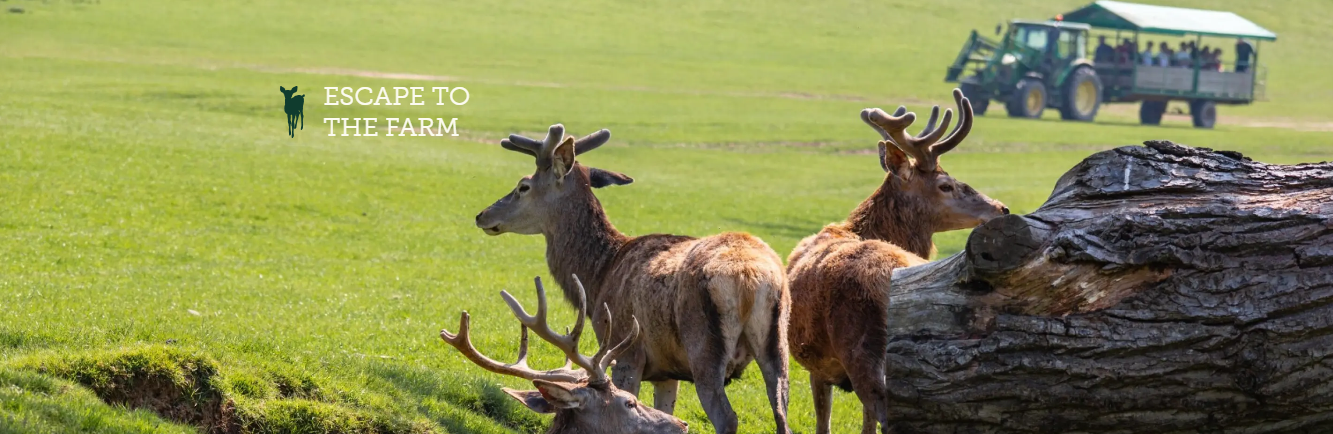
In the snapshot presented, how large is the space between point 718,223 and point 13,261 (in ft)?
34.8

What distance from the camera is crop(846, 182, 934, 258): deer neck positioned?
9156mm

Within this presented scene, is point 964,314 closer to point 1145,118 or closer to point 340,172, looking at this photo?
point 340,172

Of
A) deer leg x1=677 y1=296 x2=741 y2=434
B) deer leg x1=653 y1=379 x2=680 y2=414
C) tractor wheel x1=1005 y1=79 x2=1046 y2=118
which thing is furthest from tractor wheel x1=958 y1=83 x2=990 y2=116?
deer leg x1=677 y1=296 x2=741 y2=434

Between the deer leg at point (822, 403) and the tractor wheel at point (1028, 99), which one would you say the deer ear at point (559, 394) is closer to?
the deer leg at point (822, 403)

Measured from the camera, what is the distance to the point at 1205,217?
18.0 feet

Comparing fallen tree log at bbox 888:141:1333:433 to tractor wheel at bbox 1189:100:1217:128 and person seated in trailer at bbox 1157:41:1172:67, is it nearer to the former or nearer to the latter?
person seated in trailer at bbox 1157:41:1172:67

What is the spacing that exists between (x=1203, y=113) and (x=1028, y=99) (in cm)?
600

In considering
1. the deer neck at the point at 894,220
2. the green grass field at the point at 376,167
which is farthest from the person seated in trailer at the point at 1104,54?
the deer neck at the point at 894,220

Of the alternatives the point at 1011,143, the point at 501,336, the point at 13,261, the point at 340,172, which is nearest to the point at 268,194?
the point at 340,172

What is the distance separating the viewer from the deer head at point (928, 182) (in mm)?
9367

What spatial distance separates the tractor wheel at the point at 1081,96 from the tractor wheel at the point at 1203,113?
328 cm

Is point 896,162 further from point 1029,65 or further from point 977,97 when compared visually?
point 1029,65

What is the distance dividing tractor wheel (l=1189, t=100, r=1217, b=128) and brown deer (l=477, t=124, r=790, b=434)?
4034 centimetres

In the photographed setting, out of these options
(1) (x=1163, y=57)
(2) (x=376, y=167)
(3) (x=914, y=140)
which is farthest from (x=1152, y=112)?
(3) (x=914, y=140)
